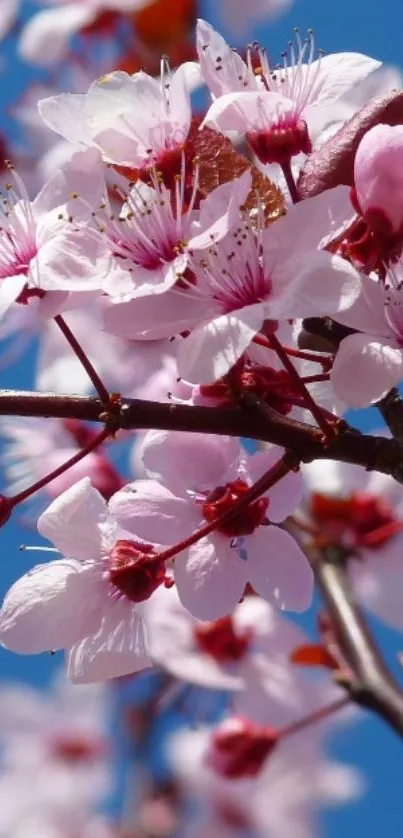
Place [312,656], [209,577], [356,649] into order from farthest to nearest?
[356,649] → [312,656] → [209,577]

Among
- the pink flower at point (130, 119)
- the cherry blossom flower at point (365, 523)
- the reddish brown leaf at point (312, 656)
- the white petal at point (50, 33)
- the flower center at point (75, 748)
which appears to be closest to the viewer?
the pink flower at point (130, 119)

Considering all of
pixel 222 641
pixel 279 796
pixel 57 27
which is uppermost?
pixel 57 27

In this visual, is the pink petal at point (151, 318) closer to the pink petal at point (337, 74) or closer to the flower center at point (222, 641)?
the pink petal at point (337, 74)

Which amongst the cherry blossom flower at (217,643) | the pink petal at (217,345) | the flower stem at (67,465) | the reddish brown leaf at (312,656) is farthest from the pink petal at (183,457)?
the cherry blossom flower at (217,643)

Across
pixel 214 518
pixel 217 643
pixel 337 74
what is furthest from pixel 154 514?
pixel 217 643

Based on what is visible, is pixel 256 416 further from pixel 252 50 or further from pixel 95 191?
pixel 252 50

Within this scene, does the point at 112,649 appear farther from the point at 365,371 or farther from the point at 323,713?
the point at 323,713

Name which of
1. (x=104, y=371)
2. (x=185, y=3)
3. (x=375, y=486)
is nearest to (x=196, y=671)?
(x=375, y=486)
